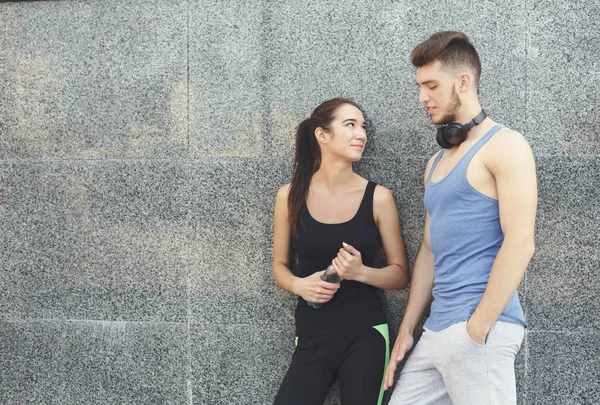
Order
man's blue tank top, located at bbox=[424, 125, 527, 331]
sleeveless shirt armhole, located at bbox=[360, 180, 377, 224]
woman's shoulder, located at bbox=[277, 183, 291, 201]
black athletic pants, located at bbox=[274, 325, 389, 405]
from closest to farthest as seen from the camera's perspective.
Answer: man's blue tank top, located at bbox=[424, 125, 527, 331] < black athletic pants, located at bbox=[274, 325, 389, 405] < sleeveless shirt armhole, located at bbox=[360, 180, 377, 224] < woman's shoulder, located at bbox=[277, 183, 291, 201]

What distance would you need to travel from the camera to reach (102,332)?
425 centimetres

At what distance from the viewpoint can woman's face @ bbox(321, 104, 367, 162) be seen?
369 centimetres

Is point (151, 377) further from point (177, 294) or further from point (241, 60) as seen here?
point (241, 60)

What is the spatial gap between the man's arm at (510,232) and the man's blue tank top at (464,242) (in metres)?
0.11

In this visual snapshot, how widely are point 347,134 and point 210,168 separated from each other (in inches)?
38.1

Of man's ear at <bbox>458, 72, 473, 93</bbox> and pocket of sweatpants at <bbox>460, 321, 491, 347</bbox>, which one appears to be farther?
man's ear at <bbox>458, 72, 473, 93</bbox>

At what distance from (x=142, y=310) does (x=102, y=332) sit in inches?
11.9

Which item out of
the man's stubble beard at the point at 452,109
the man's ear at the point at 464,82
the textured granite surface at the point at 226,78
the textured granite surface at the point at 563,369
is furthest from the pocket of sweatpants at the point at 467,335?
the textured granite surface at the point at 226,78

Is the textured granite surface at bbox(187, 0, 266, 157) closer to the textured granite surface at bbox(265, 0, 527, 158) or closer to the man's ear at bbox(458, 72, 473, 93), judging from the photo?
the textured granite surface at bbox(265, 0, 527, 158)

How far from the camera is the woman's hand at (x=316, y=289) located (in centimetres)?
343

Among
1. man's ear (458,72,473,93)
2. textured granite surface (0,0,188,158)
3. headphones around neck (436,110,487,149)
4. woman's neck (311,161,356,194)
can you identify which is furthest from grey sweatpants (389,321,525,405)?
textured granite surface (0,0,188,158)

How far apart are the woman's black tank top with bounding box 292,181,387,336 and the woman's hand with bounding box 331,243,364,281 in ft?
0.47

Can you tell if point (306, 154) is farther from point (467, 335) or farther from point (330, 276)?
point (467, 335)

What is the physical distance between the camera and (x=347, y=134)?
3.69 metres
